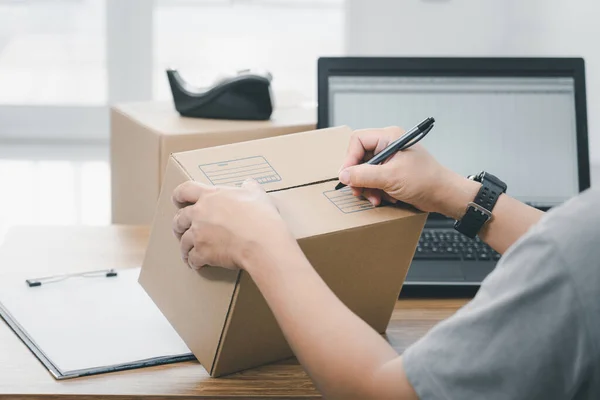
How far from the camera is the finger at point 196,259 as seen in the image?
0.86m

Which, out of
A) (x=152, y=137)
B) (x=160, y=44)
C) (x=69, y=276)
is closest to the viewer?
(x=69, y=276)

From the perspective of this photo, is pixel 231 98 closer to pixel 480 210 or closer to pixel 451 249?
pixel 451 249

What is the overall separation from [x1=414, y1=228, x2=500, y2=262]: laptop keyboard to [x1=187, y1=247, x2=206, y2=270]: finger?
419mm

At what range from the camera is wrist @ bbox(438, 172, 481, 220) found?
101 centimetres

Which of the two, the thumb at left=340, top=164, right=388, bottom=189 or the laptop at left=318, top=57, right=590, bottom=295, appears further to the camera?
the laptop at left=318, top=57, right=590, bottom=295

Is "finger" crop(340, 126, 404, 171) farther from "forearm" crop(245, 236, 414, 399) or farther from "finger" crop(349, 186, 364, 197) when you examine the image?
"forearm" crop(245, 236, 414, 399)

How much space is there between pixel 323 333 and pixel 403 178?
269 millimetres

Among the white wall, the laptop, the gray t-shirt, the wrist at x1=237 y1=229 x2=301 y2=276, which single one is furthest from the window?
the gray t-shirt

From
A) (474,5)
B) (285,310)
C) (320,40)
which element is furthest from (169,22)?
(285,310)

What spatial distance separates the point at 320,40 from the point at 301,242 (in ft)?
8.63

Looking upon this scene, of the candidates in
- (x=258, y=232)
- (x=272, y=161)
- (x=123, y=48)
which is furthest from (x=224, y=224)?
(x=123, y=48)

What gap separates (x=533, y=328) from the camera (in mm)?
669

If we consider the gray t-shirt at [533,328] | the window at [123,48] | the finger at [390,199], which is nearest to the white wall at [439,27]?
the window at [123,48]

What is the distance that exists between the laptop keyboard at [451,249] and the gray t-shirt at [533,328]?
509 mm
